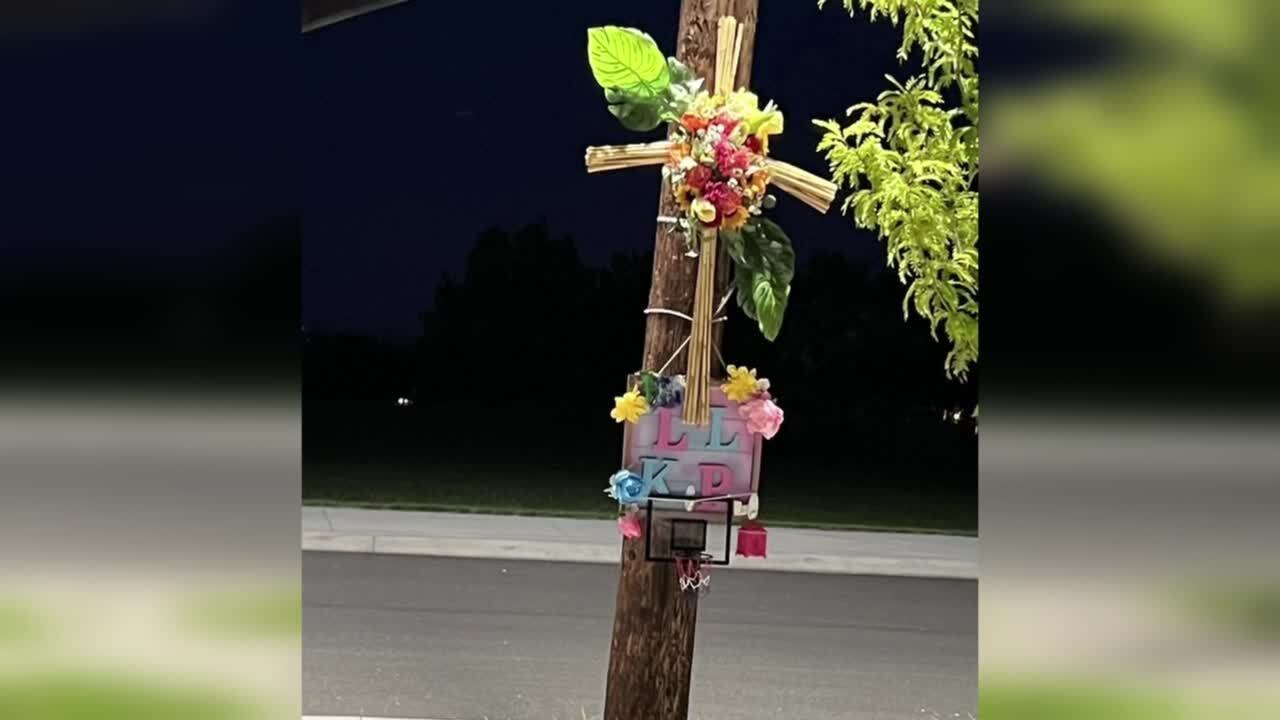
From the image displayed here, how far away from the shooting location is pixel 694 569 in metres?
3.78

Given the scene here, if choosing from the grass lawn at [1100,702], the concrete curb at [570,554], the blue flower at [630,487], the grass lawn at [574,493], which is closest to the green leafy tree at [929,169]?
the blue flower at [630,487]

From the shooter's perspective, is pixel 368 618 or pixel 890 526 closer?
pixel 368 618

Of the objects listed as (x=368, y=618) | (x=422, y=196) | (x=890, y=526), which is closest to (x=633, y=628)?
(x=368, y=618)

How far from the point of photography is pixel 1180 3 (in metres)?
1.08

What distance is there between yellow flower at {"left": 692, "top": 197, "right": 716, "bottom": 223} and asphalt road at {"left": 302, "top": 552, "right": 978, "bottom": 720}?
13.2 ft

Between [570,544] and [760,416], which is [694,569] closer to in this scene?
[760,416]

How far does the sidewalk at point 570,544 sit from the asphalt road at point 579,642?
0.30 meters

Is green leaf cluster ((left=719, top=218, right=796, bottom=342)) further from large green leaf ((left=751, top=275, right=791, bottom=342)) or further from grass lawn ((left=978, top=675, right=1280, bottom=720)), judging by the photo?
grass lawn ((left=978, top=675, right=1280, bottom=720))

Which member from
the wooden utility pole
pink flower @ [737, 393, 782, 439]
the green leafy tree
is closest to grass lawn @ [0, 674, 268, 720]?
pink flower @ [737, 393, 782, 439]

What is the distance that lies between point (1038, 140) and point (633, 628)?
132 inches

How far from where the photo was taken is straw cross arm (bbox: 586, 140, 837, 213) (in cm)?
337

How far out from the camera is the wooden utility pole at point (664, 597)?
4.01 metres

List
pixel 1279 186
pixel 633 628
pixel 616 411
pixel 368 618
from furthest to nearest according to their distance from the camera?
pixel 368 618 → pixel 633 628 → pixel 616 411 → pixel 1279 186

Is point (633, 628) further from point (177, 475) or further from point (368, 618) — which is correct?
point (368, 618)
